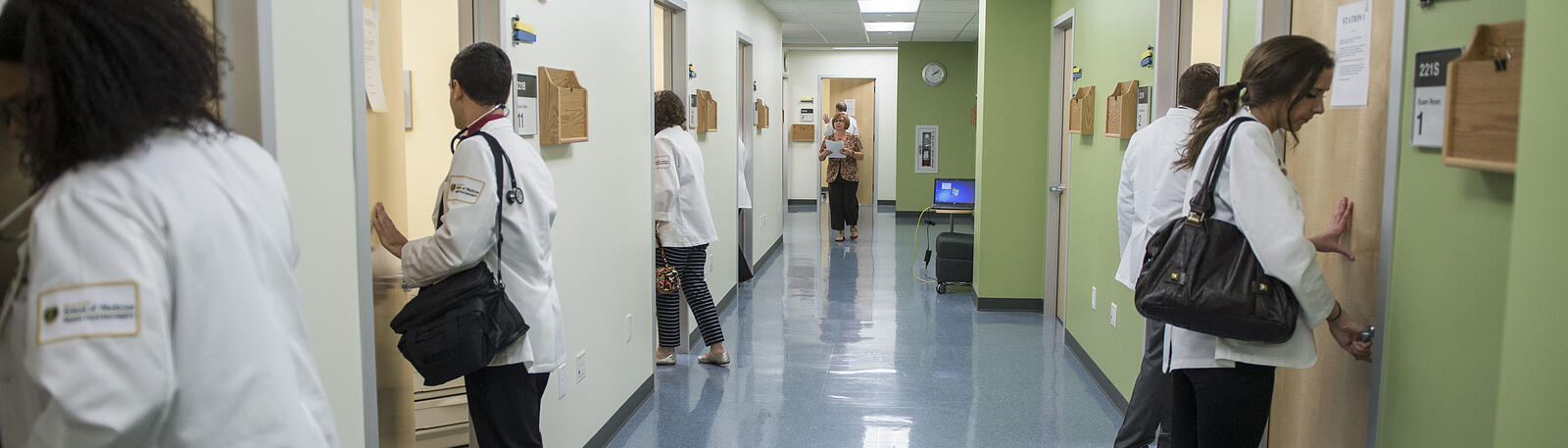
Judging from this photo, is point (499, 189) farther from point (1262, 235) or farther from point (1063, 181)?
point (1063, 181)

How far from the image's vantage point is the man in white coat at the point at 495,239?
2.41 m

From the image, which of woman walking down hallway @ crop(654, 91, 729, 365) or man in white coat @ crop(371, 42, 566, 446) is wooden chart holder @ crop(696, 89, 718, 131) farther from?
man in white coat @ crop(371, 42, 566, 446)

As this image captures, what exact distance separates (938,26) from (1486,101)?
31.9ft

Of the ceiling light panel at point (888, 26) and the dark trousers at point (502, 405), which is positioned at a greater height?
the ceiling light panel at point (888, 26)

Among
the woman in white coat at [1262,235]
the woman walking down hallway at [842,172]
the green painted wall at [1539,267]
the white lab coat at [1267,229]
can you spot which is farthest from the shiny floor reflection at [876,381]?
the woman walking down hallway at [842,172]

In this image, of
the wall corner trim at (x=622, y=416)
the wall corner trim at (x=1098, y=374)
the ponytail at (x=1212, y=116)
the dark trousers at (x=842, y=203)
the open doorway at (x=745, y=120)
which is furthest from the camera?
the dark trousers at (x=842, y=203)

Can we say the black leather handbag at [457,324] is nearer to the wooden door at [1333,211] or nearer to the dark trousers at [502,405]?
the dark trousers at [502,405]

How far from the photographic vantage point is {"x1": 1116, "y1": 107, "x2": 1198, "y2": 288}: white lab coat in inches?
121

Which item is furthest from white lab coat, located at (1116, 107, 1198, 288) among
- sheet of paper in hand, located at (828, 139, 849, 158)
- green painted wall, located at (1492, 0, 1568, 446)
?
sheet of paper in hand, located at (828, 139, 849, 158)

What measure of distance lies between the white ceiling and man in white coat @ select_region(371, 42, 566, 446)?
641cm

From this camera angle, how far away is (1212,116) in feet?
7.87

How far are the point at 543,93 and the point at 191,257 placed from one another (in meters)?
2.16

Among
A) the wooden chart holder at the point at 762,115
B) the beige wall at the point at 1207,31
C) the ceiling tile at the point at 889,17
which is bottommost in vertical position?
the wooden chart holder at the point at 762,115

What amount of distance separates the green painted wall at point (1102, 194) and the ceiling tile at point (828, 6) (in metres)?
3.25
